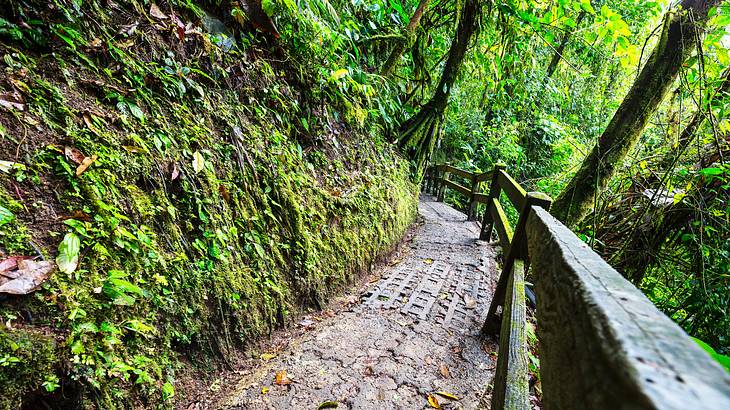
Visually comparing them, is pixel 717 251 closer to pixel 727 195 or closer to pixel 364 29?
pixel 727 195

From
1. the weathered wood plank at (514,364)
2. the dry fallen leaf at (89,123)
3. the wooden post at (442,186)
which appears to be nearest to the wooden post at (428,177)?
the wooden post at (442,186)

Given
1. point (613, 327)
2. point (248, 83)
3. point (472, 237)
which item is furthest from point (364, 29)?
point (613, 327)

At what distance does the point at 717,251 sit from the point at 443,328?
2543 mm

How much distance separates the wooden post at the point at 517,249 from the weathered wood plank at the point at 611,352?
4.72 ft

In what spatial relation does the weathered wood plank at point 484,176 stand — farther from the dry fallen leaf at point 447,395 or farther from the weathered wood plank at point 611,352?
the weathered wood plank at point 611,352

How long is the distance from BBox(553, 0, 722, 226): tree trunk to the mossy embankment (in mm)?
2930

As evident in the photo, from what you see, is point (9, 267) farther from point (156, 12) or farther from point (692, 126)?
point (692, 126)

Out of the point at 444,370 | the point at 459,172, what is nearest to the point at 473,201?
the point at 459,172

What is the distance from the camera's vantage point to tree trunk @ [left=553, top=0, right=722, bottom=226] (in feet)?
9.96

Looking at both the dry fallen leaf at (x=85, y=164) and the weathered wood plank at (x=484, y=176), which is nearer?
the dry fallen leaf at (x=85, y=164)

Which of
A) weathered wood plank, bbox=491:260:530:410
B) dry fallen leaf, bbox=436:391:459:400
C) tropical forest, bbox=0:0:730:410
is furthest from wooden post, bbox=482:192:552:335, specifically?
dry fallen leaf, bbox=436:391:459:400

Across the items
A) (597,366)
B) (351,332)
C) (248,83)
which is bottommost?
(351,332)

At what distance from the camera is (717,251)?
284 centimetres

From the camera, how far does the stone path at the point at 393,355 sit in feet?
6.91
